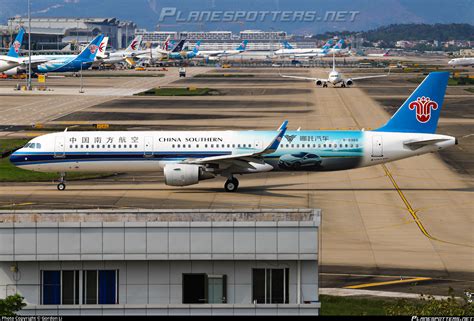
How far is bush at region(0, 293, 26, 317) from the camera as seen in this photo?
26.7m

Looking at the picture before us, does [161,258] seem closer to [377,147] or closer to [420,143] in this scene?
[377,147]

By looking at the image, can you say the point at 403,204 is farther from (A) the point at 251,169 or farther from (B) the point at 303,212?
(B) the point at 303,212

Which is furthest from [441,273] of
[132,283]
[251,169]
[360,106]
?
[360,106]

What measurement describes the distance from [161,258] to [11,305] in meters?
4.70

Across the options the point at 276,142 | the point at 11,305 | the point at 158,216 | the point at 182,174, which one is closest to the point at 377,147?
the point at 276,142

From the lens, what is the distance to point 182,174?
60.0m

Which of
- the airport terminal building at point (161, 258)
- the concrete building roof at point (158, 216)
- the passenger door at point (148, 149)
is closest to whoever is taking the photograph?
the airport terminal building at point (161, 258)

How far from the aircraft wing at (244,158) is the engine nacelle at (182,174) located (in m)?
0.66

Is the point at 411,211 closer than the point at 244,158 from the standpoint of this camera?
Yes

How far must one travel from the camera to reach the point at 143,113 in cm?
12225

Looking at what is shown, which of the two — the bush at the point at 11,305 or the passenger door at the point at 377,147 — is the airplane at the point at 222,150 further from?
the bush at the point at 11,305

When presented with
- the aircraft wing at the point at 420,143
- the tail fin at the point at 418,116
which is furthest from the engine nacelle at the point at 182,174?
the aircraft wing at the point at 420,143

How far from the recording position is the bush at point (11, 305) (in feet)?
87.5

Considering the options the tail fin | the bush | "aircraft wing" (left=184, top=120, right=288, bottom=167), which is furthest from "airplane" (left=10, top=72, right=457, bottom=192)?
the bush
